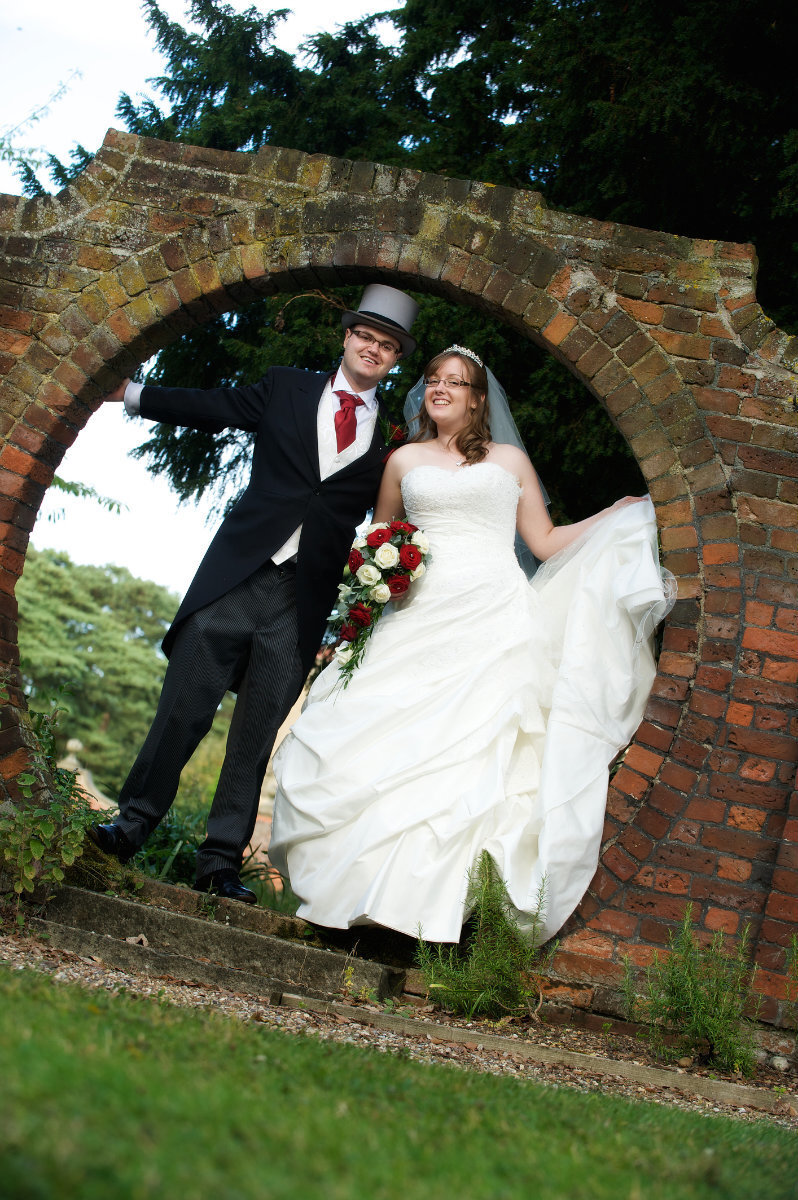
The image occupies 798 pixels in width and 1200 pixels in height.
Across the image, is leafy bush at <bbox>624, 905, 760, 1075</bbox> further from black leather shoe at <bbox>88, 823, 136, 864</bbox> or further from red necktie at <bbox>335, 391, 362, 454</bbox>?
red necktie at <bbox>335, 391, 362, 454</bbox>

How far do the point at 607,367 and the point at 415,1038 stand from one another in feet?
9.17

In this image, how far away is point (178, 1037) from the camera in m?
2.20

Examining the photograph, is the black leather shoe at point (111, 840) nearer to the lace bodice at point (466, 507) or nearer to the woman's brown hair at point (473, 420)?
the lace bodice at point (466, 507)

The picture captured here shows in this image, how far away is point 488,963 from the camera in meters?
3.66

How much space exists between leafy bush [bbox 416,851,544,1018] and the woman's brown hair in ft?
6.38

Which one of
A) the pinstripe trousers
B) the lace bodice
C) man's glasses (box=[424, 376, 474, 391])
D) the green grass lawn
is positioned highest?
man's glasses (box=[424, 376, 474, 391])

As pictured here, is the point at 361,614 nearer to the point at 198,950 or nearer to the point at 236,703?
the point at 236,703

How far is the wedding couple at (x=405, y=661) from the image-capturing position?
3883 millimetres

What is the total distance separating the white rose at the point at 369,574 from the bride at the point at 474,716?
0.25 m

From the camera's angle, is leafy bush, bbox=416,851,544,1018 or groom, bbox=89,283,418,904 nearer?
leafy bush, bbox=416,851,544,1018

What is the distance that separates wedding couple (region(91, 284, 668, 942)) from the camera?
3.88 m

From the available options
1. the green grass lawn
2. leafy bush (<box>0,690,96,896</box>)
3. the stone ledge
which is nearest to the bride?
the stone ledge

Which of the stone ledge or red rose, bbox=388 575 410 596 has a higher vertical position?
red rose, bbox=388 575 410 596

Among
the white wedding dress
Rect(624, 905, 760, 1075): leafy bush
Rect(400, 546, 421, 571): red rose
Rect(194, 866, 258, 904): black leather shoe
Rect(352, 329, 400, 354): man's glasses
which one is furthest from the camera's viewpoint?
Rect(352, 329, 400, 354): man's glasses
